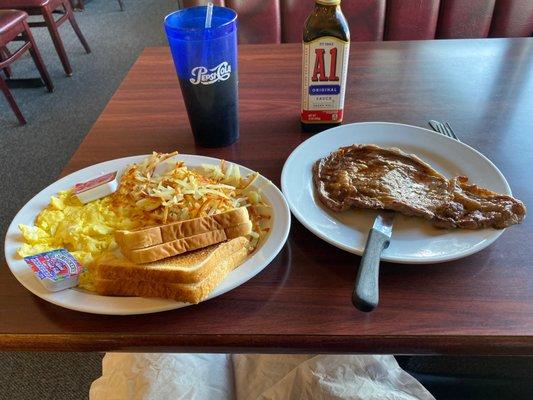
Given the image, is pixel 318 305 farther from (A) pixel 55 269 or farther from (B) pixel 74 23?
(B) pixel 74 23

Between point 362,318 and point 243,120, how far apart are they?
0.61 metres

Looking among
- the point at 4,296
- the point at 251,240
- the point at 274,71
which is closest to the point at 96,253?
A: the point at 4,296

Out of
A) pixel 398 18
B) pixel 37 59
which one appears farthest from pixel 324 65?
pixel 37 59

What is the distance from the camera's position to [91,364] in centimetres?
144

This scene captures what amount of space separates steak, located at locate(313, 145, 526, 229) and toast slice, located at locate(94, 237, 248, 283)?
0.81 feet

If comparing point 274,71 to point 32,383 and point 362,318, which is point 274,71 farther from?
point 32,383

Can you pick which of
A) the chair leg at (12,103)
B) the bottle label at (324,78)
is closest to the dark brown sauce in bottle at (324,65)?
the bottle label at (324,78)

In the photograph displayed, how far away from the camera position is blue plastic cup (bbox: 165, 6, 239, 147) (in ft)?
2.62

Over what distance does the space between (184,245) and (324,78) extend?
0.48 m

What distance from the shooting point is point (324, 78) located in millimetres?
889

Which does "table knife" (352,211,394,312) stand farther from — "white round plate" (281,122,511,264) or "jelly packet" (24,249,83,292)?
"jelly packet" (24,249,83,292)

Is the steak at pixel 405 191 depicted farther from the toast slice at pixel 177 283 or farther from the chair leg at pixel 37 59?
the chair leg at pixel 37 59

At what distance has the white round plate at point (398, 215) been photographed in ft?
2.16

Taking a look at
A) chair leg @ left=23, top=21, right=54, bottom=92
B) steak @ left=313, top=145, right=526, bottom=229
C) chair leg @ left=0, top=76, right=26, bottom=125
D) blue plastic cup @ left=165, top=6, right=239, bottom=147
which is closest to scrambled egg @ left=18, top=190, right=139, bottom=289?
blue plastic cup @ left=165, top=6, right=239, bottom=147
